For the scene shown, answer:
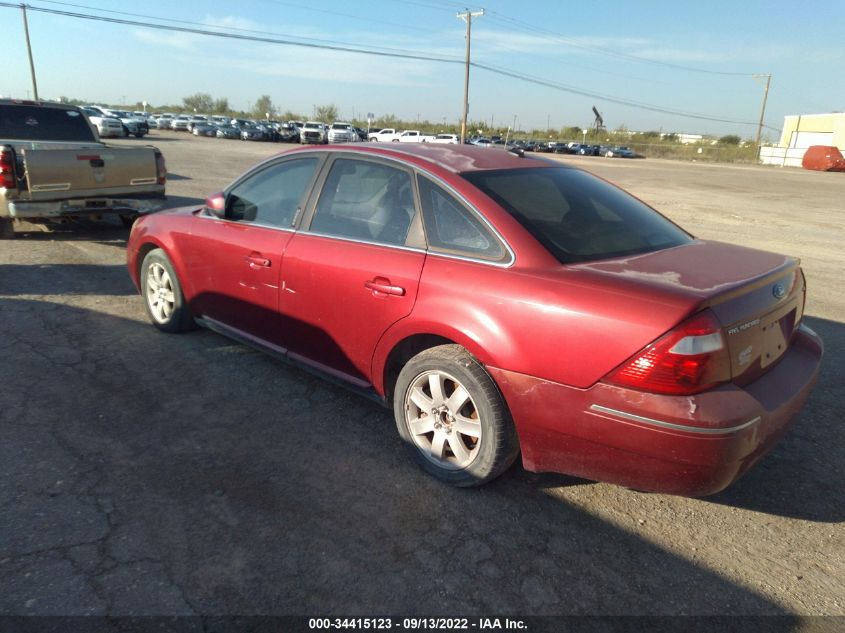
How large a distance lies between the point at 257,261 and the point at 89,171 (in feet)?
17.4

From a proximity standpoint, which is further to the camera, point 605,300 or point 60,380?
point 60,380

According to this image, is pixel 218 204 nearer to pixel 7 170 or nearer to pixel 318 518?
pixel 318 518

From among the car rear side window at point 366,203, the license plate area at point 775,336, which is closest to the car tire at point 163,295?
the car rear side window at point 366,203

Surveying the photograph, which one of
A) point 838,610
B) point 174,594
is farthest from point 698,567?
point 174,594

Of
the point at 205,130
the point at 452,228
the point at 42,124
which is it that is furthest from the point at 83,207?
the point at 205,130

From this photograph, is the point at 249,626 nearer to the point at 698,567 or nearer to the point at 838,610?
the point at 698,567

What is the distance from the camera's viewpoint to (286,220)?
4.04 m

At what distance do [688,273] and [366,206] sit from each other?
5.96ft

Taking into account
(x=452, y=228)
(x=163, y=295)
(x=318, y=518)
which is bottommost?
(x=318, y=518)

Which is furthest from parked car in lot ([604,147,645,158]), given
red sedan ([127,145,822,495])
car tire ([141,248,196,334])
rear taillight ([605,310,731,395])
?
rear taillight ([605,310,731,395])

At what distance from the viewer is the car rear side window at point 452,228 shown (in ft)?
9.89

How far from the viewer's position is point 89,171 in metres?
7.99

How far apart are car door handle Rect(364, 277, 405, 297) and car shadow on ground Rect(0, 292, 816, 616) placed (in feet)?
2.99

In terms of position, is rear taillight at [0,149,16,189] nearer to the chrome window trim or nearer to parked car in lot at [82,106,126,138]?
the chrome window trim
